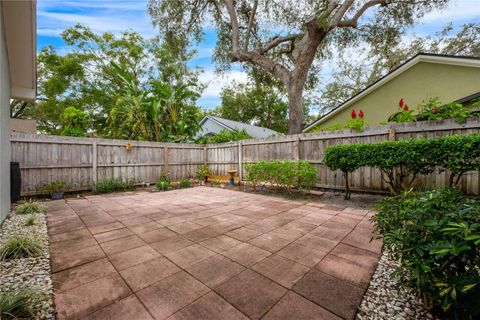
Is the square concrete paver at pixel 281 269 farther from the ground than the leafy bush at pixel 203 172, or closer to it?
closer to it

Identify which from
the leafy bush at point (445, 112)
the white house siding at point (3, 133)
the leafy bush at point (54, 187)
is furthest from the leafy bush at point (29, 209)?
the leafy bush at point (445, 112)

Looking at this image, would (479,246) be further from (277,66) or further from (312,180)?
(277,66)

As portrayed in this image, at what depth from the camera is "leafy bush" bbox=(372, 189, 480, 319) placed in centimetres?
102

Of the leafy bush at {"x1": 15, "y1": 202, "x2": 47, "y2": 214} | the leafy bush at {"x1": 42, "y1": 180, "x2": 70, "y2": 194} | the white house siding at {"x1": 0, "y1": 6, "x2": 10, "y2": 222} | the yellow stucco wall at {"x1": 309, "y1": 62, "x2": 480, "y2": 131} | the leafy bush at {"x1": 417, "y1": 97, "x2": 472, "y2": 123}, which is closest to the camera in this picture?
the white house siding at {"x1": 0, "y1": 6, "x2": 10, "y2": 222}

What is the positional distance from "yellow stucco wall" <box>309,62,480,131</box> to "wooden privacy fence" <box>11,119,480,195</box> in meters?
2.38

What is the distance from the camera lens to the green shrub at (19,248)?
2199 millimetres

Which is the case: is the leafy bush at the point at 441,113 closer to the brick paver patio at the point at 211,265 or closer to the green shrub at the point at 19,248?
the brick paver patio at the point at 211,265

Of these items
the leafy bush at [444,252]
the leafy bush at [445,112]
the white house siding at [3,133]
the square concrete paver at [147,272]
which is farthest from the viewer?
the leafy bush at [445,112]

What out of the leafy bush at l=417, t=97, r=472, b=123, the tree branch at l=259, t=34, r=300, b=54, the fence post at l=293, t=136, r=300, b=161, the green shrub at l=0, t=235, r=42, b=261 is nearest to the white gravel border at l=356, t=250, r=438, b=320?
the green shrub at l=0, t=235, r=42, b=261

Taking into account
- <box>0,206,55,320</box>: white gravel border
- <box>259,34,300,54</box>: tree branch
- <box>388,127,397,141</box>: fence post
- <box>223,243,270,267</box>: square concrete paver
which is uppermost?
<box>259,34,300,54</box>: tree branch

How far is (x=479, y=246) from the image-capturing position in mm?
1045

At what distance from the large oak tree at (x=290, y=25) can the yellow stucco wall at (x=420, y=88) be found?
3228 mm

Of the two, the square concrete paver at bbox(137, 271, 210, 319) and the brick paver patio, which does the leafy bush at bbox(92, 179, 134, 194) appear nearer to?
the brick paver patio

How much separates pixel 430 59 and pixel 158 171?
11.5 m
